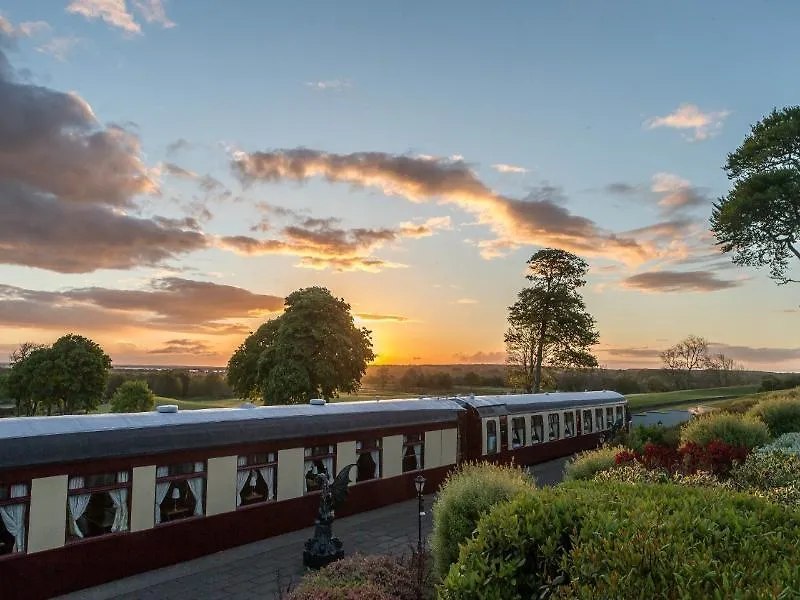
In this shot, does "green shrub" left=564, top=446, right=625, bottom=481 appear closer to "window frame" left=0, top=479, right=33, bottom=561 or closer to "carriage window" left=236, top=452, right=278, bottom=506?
"carriage window" left=236, top=452, right=278, bottom=506

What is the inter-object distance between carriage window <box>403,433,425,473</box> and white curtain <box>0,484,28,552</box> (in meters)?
11.4

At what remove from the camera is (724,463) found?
14.3 m

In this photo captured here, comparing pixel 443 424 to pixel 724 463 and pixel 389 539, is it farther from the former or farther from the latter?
pixel 724 463

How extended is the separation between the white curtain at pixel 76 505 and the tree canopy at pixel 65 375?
33531 mm

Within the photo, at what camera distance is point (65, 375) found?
41.2 metres

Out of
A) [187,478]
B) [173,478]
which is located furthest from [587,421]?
[173,478]

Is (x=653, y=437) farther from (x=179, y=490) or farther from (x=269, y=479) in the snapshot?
(x=179, y=490)

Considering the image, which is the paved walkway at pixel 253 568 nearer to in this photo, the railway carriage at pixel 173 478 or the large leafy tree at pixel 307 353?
the railway carriage at pixel 173 478

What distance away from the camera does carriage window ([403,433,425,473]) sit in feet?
66.0

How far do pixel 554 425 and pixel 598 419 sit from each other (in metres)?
6.59

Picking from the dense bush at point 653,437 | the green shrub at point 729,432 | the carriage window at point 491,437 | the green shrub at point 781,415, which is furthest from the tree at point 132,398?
the green shrub at point 781,415

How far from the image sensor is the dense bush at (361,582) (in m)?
9.24

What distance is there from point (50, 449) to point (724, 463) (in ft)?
47.6

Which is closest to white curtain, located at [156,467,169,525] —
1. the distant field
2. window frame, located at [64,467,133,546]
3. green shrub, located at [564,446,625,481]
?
window frame, located at [64,467,133,546]
